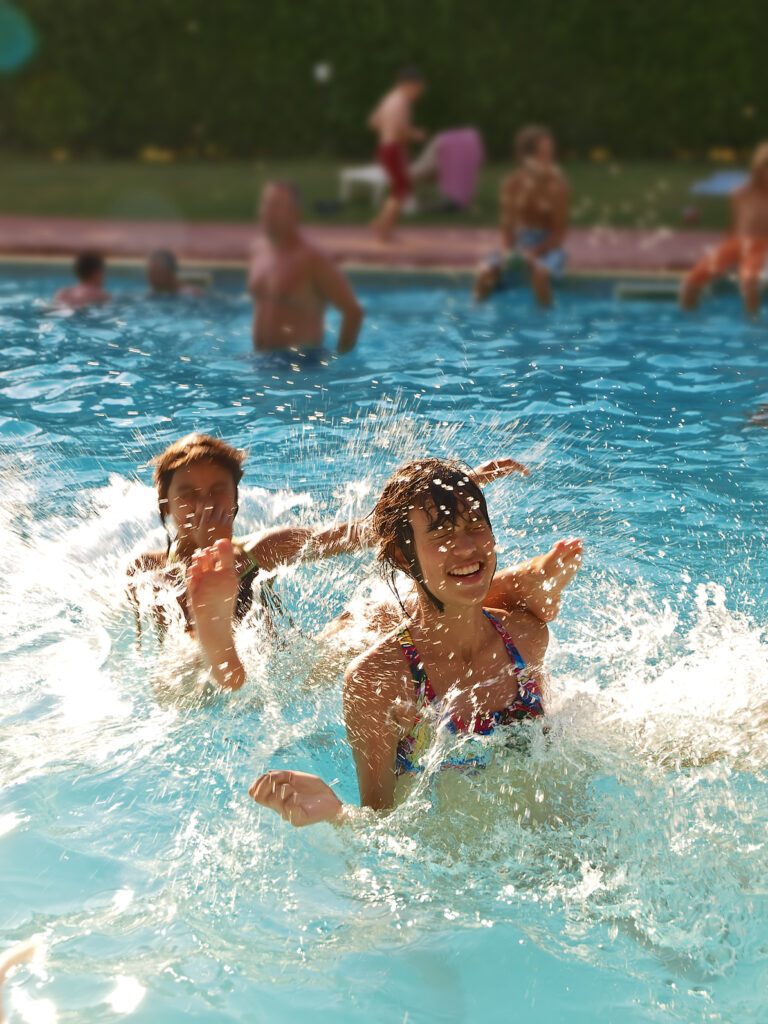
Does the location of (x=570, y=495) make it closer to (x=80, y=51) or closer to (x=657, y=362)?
(x=657, y=362)

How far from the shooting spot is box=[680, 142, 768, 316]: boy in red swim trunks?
8.77 m

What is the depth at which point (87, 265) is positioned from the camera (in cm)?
885

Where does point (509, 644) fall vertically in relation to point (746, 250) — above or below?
below

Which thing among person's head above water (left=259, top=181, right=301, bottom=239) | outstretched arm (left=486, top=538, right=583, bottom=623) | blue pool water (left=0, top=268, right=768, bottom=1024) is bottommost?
blue pool water (left=0, top=268, right=768, bottom=1024)

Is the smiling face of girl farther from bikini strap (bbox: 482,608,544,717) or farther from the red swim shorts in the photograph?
the red swim shorts

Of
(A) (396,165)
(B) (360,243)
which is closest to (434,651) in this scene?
(B) (360,243)

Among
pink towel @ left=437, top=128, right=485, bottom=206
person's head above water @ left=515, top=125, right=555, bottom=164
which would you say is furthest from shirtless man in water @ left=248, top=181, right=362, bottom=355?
pink towel @ left=437, top=128, right=485, bottom=206

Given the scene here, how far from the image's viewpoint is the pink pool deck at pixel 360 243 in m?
10.4

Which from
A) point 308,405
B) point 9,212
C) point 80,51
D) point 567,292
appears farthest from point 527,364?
point 80,51

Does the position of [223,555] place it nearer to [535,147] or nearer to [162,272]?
[162,272]

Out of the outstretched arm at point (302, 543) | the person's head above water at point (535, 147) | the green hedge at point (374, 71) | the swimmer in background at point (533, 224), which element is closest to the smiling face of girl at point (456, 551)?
the outstretched arm at point (302, 543)

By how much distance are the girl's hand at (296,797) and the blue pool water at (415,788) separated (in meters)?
0.39

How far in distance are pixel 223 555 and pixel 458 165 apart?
1108 centimetres

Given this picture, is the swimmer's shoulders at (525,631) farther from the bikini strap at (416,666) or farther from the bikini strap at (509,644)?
the bikini strap at (416,666)
